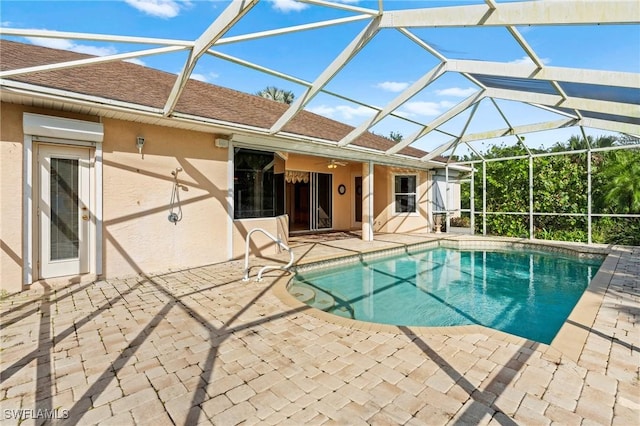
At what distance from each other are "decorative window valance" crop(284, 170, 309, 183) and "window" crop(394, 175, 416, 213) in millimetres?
4691

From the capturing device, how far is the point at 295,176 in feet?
52.4

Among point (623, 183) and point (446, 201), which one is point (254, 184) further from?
point (623, 183)

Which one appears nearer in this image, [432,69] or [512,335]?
[512,335]

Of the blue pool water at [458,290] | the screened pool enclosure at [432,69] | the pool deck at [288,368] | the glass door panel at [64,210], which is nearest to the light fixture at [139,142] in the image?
the screened pool enclosure at [432,69]

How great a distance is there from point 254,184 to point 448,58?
601 cm

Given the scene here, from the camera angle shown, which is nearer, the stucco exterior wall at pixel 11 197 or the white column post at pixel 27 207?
the stucco exterior wall at pixel 11 197

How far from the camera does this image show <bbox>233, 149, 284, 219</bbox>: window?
29.0 ft

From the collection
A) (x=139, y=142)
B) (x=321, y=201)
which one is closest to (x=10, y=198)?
(x=139, y=142)

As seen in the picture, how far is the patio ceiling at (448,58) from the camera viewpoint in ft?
14.1

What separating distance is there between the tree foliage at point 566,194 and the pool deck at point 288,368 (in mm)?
8684

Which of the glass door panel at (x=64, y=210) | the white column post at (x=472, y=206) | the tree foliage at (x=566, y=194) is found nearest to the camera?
the glass door panel at (x=64, y=210)

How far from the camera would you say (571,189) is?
1271cm

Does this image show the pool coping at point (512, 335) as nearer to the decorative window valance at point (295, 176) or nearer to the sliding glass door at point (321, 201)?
the sliding glass door at point (321, 201)

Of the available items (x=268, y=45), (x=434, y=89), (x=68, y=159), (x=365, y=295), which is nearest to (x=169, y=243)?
(x=68, y=159)
